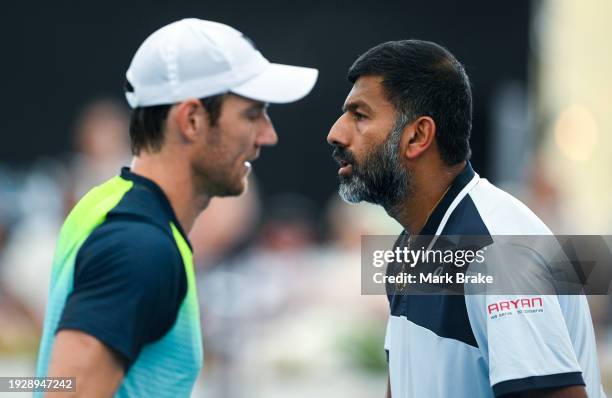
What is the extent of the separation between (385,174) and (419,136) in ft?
0.57

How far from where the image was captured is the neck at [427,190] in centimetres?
353

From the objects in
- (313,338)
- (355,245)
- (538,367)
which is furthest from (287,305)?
Result: (538,367)

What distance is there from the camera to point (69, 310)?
8.87ft

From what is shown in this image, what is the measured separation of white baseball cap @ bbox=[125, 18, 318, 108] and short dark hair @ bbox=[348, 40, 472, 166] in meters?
0.53

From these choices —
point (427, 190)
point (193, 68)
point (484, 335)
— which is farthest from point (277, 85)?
point (484, 335)

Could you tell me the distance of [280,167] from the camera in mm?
9375

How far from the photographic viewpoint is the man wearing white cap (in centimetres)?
269

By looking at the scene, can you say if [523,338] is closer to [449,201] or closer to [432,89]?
[449,201]

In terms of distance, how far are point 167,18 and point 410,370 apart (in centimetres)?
644

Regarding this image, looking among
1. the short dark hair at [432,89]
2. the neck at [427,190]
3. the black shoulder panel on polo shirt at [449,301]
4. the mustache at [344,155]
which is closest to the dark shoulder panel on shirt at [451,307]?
the black shoulder panel on polo shirt at [449,301]

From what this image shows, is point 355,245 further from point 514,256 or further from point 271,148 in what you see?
point 514,256

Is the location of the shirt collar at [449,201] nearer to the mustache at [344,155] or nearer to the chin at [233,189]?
the mustache at [344,155]

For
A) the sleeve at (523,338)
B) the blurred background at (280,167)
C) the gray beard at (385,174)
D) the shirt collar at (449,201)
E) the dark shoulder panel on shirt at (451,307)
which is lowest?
the sleeve at (523,338)

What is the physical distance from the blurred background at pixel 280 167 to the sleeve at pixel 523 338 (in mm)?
3869
